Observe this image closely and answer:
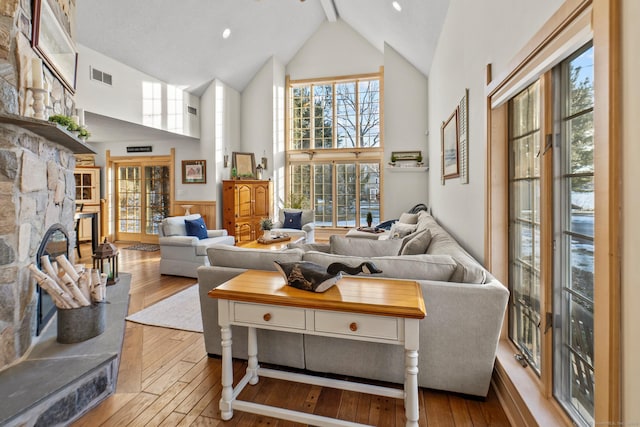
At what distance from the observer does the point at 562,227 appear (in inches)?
56.6

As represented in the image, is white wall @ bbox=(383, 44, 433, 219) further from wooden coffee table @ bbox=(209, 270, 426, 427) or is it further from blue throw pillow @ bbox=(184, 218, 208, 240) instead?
wooden coffee table @ bbox=(209, 270, 426, 427)

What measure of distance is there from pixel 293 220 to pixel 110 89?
11.8ft

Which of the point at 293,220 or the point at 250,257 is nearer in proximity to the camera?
the point at 250,257

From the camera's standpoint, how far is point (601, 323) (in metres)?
0.96

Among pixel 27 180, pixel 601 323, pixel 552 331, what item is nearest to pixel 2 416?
pixel 27 180

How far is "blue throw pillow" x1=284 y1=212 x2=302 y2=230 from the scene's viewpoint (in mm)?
6383

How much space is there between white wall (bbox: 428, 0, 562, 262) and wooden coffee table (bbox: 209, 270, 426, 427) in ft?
3.40

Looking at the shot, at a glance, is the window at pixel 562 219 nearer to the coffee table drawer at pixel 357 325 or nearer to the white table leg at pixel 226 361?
the coffee table drawer at pixel 357 325

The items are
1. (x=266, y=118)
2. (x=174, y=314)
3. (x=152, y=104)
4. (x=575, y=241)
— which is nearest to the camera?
(x=575, y=241)

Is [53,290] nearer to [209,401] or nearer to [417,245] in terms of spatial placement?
[209,401]

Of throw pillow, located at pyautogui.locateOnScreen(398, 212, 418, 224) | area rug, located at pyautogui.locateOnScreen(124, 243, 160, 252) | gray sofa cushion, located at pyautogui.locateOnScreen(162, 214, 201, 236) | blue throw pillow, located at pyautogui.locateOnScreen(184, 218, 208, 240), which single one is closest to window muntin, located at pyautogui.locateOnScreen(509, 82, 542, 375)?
throw pillow, located at pyautogui.locateOnScreen(398, 212, 418, 224)

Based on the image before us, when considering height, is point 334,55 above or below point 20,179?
above

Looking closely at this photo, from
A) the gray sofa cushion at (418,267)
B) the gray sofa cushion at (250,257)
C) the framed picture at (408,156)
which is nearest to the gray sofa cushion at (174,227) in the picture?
the gray sofa cushion at (250,257)

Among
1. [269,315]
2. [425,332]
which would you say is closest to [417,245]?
[425,332]
